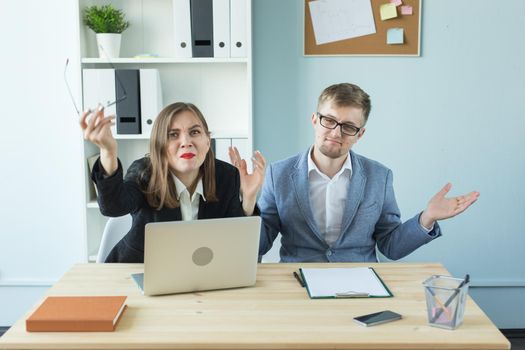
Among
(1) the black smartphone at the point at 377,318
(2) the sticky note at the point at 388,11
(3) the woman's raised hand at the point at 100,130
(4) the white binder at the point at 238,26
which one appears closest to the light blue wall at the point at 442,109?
(2) the sticky note at the point at 388,11

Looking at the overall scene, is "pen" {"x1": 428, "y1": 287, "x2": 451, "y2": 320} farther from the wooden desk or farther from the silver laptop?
the silver laptop

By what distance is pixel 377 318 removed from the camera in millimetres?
1457

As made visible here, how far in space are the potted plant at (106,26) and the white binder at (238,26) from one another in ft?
1.87

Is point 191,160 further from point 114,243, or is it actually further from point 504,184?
point 504,184

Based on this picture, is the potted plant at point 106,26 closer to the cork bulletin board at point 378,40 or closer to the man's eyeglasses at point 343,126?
the cork bulletin board at point 378,40

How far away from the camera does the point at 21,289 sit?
10.7 feet

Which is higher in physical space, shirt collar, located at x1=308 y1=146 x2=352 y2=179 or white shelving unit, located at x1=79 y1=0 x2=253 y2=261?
white shelving unit, located at x1=79 y1=0 x2=253 y2=261

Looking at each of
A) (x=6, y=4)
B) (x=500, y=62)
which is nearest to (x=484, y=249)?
(x=500, y=62)

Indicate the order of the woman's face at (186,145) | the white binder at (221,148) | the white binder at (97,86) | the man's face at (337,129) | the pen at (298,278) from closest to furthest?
the pen at (298,278), the woman's face at (186,145), the man's face at (337,129), the white binder at (97,86), the white binder at (221,148)

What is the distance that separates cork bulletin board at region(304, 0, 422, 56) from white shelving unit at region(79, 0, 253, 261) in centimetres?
39

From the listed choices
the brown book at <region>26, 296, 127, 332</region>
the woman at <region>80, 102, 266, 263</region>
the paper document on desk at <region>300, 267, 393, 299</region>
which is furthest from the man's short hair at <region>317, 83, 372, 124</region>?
the brown book at <region>26, 296, 127, 332</region>

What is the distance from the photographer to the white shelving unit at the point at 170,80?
2.92 metres

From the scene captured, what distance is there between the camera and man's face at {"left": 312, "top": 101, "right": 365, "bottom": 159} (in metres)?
2.12

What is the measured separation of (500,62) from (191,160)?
6.26 feet
